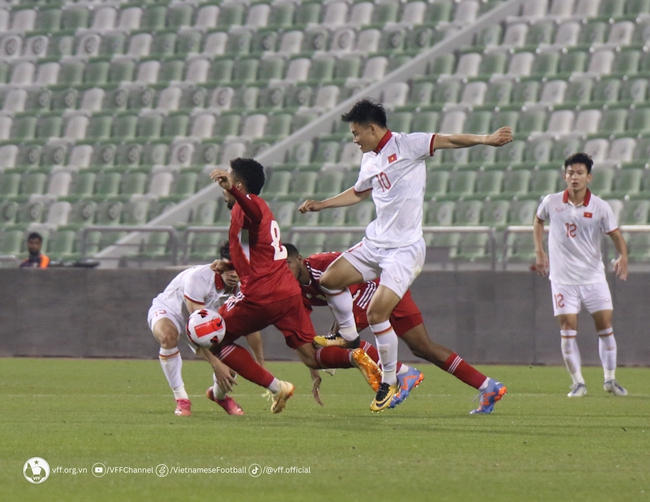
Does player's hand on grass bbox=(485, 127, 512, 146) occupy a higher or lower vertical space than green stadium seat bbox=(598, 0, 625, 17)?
lower

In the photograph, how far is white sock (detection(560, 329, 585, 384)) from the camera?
1156 centimetres

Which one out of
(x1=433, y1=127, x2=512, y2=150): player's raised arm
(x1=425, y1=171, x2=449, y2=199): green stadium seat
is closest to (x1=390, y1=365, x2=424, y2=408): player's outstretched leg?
(x1=433, y1=127, x2=512, y2=150): player's raised arm

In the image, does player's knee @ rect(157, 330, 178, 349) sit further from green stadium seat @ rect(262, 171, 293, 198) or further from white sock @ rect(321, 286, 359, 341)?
green stadium seat @ rect(262, 171, 293, 198)

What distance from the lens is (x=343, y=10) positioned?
2506 cm

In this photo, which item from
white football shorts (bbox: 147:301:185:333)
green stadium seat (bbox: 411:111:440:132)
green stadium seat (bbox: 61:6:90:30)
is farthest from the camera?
green stadium seat (bbox: 61:6:90:30)

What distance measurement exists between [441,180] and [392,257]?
37.8ft

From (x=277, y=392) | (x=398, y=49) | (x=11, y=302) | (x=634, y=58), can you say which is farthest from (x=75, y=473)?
(x=398, y=49)

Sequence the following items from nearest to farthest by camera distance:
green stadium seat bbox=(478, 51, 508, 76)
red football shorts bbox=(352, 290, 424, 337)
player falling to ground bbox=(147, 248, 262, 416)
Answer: player falling to ground bbox=(147, 248, 262, 416)
red football shorts bbox=(352, 290, 424, 337)
green stadium seat bbox=(478, 51, 508, 76)

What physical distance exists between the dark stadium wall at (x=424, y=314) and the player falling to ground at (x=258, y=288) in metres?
7.66

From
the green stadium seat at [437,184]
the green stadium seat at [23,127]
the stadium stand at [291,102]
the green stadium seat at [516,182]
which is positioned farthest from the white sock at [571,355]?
the green stadium seat at [23,127]

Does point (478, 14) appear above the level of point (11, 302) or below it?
above

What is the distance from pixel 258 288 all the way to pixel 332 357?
2.56 ft

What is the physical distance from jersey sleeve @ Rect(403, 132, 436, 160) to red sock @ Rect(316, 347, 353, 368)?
1485 mm

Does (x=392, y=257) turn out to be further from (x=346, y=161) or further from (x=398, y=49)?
(x=398, y=49)
